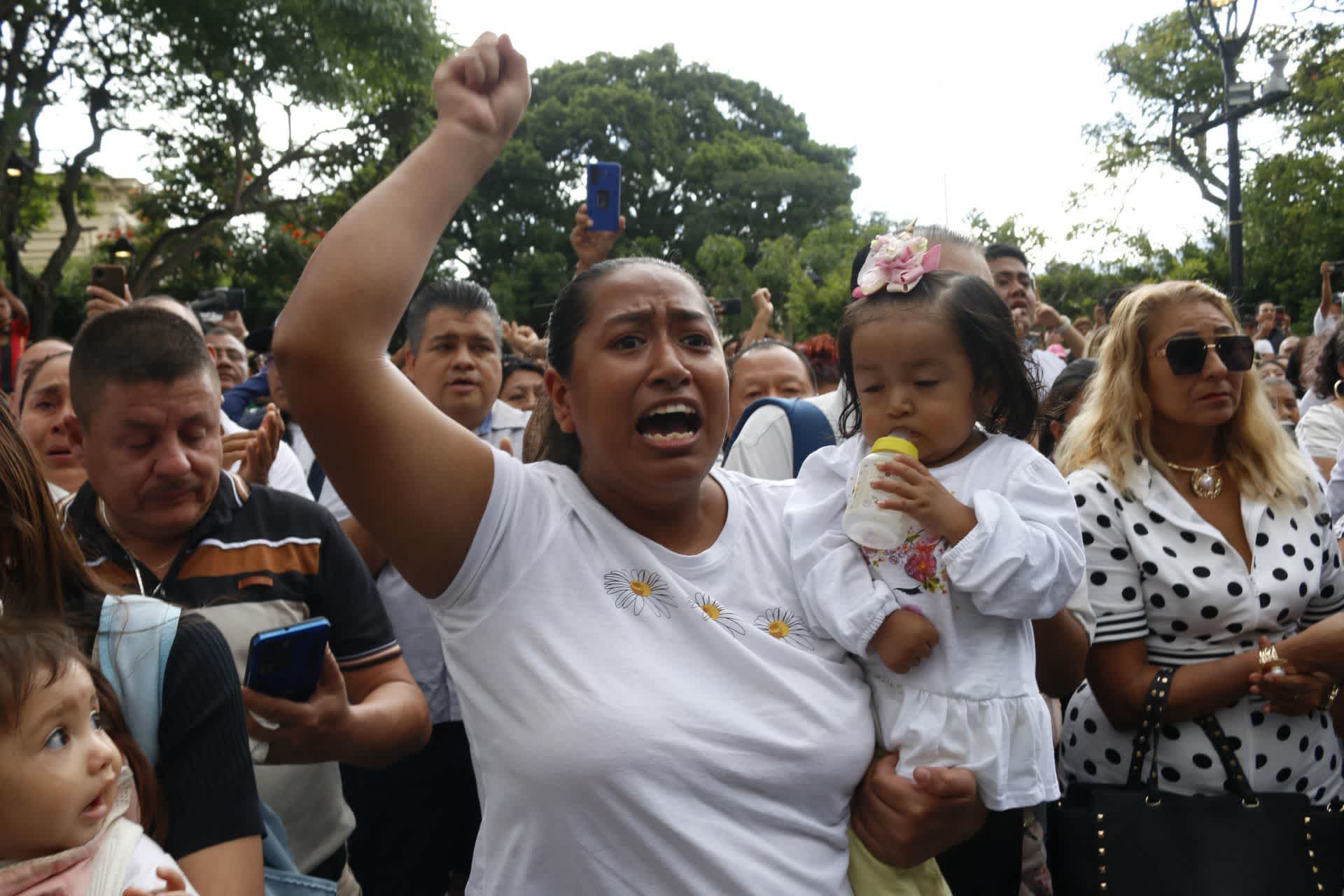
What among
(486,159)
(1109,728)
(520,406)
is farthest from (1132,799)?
(520,406)

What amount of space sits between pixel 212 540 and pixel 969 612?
1.71m

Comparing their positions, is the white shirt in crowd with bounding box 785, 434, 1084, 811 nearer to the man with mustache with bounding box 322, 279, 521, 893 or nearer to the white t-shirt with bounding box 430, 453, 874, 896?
the white t-shirt with bounding box 430, 453, 874, 896

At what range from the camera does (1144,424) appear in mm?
3072

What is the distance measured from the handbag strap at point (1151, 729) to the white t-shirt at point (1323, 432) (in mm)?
3018

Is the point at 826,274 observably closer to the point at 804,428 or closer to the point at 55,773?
the point at 804,428

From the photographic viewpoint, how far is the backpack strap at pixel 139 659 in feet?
5.43

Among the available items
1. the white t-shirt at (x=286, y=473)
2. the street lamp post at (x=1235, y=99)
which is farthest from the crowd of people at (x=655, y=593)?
A: the street lamp post at (x=1235, y=99)

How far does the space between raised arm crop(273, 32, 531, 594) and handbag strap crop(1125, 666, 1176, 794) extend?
6.04 feet

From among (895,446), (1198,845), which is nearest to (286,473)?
(895,446)

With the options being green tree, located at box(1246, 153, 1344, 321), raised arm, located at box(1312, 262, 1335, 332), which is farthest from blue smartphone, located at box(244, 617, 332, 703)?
green tree, located at box(1246, 153, 1344, 321)

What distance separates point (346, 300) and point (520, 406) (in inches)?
186

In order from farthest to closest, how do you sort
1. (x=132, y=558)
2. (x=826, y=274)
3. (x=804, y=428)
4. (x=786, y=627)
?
(x=826, y=274), (x=804, y=428), (x=132, y=558), (x=786, y=627)

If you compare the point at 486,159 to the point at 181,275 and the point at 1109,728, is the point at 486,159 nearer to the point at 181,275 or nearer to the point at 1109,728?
the point at 1109,728

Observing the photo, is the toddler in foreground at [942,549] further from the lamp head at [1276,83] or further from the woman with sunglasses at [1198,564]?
the lamp head at [1276,83]
